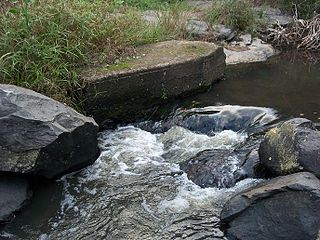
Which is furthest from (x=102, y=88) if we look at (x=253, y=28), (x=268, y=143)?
(x=253, y=28)

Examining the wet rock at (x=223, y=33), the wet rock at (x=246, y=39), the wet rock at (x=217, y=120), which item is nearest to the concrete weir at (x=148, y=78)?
the wet rock at (x=217, y=120)

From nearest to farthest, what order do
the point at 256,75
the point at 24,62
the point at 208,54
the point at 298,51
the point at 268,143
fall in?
the point at 268,143 → the point at 24,62 → the point at 208,54 → the point at 256,75 → the point at 298,51

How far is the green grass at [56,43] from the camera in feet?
17.6

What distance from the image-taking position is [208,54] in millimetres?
6730

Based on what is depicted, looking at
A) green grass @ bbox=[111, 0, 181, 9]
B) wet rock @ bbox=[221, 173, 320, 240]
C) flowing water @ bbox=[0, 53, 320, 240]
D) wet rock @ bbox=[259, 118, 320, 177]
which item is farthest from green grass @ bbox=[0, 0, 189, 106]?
green grass @ bbox=[111, 0, 181, 9]

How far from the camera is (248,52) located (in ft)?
29.3

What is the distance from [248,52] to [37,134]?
5480mm

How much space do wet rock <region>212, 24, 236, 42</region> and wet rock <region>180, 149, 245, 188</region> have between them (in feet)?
15.3

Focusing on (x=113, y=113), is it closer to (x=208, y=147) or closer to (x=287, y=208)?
(x=208, y=147)

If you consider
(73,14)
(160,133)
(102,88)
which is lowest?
(160,133)

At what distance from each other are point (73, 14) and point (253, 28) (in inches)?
190

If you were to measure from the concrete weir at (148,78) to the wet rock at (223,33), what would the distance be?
92.0 inches

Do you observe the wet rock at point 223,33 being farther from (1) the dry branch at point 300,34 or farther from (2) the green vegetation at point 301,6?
(2) the green vegetation at point 301,6

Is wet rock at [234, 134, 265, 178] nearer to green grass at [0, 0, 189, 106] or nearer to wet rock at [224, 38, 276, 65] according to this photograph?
green grass at [0, 0, 189, 106]
